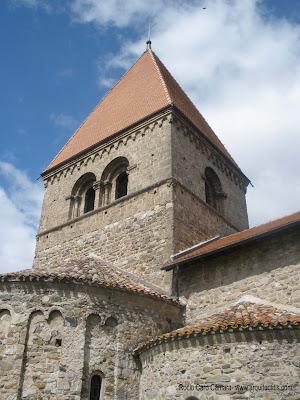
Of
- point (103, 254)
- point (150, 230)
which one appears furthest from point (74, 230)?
point (150, 230)

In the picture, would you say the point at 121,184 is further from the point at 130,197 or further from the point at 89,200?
the point at 130,197

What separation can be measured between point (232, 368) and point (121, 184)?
8154mm

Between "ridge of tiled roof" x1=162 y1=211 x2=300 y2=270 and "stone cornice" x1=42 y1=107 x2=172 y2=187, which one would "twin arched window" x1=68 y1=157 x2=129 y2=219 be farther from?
"ridge of tiled roof" x1=162 y1=211 x2=300 y2=270

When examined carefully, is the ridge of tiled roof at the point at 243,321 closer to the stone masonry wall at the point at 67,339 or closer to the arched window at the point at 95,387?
the stone masonry wall at the point at 67,339

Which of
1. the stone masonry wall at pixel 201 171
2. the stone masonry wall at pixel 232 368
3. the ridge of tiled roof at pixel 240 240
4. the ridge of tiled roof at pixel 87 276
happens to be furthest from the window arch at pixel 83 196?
the stone masonry wall at pixel 232 368

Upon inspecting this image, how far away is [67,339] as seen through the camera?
27.0 ft

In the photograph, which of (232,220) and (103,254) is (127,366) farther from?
(232,220)

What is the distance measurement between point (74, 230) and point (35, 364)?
6.08 meters

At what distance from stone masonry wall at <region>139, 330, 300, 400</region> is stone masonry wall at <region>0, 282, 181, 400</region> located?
112 cm

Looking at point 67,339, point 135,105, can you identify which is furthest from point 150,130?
point 67,339

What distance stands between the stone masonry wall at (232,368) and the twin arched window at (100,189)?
6.84 metres

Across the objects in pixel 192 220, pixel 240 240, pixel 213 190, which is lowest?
pixel 240 240

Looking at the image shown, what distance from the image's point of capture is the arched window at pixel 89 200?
1454 cm

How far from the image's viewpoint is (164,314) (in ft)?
31.6
